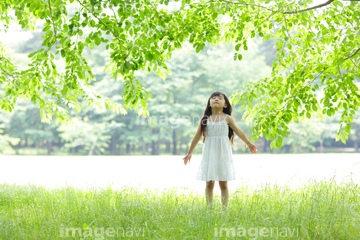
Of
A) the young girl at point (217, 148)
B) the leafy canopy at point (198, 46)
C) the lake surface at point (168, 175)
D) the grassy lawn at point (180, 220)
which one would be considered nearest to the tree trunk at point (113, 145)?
the lake surface at point (168, 175)

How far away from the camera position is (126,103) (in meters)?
4.09

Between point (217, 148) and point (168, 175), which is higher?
point (217, 148)

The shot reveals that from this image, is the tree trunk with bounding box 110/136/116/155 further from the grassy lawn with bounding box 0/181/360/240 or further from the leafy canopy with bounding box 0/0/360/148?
the grassy lawn with bounding box 0/181/360/240

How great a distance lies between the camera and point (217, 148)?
4633mm

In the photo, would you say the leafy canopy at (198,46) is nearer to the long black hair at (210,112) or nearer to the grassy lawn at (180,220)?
the long black hair at (210,112)

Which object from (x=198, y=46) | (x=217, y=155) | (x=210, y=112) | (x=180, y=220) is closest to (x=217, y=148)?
(x=217, y=155)

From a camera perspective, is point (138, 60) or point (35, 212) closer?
point (138, 60)

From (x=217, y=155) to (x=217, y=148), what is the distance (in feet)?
0.34

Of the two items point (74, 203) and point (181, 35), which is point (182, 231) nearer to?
point (74, 203)

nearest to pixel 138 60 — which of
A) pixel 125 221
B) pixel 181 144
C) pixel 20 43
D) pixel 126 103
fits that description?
pixel 126 103

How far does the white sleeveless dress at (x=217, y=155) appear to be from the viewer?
14.8ft

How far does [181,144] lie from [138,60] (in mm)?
41144

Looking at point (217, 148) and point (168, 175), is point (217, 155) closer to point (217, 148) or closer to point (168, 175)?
point (217, 148)

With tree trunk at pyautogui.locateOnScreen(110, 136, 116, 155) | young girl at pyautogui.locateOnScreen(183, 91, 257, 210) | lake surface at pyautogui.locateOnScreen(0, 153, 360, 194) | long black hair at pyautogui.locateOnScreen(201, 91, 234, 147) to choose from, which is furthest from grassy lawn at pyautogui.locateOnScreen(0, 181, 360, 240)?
A: tree trunk at pyautogui.locateOnScreen(110, 136, 116, 155)
